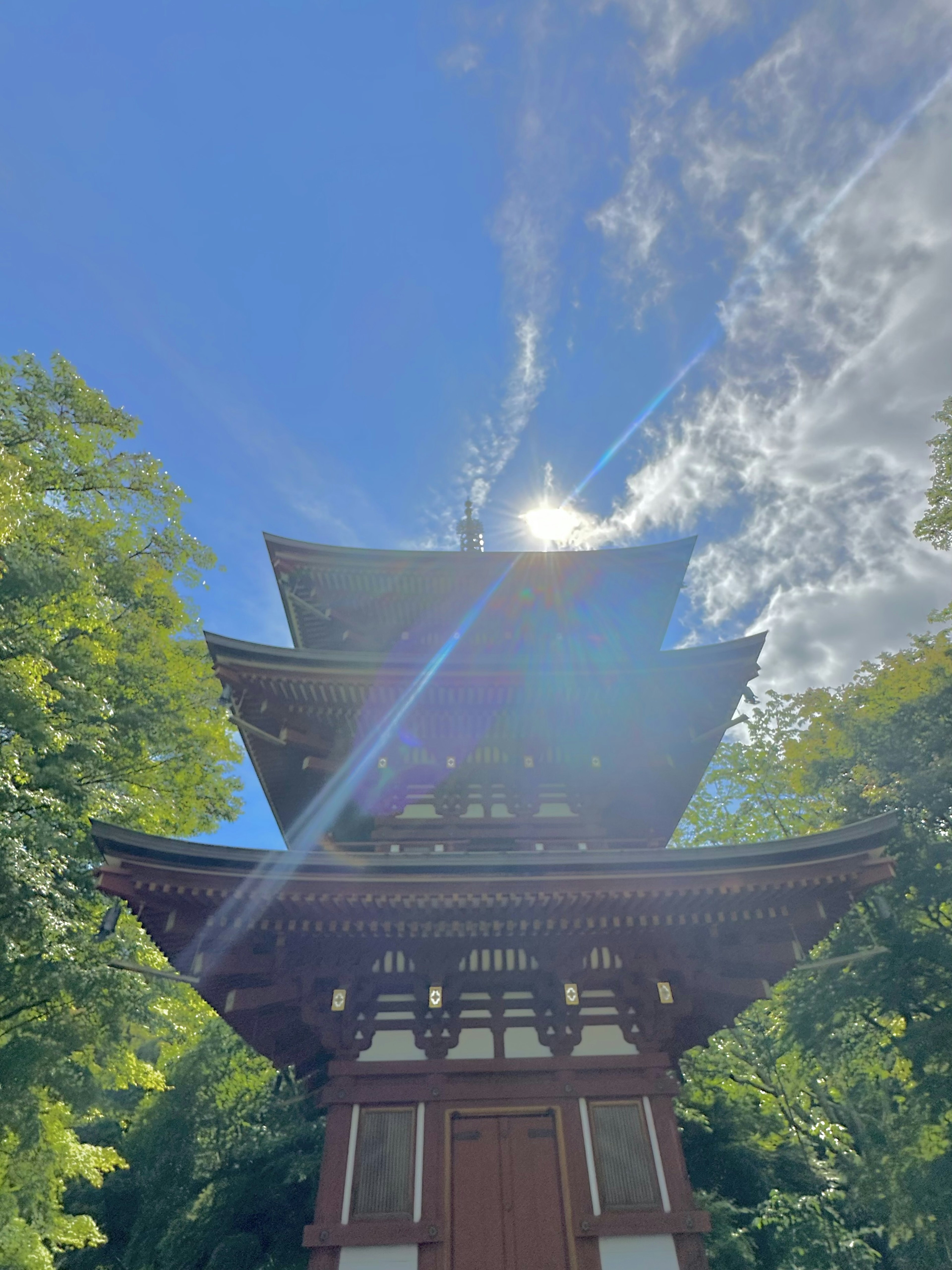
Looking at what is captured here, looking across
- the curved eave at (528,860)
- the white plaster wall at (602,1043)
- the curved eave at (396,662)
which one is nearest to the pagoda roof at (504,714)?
the curved eave at (396,662)

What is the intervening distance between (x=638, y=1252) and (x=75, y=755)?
11.7m

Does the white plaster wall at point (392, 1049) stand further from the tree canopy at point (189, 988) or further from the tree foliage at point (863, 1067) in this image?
the tree foliage at point (863, 1067)

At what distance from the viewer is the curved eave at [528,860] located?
7633 millimetres

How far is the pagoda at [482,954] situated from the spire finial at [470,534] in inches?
277

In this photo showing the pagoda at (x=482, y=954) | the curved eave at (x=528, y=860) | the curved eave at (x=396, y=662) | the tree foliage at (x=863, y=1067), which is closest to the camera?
the pagoda at (x=482, y=954)

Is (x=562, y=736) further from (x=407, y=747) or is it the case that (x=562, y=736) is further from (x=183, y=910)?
(x=183, y=910)

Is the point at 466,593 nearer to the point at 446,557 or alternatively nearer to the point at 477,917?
the point at 446,557

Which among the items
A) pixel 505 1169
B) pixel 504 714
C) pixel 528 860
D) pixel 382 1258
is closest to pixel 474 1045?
pixel 505 1169

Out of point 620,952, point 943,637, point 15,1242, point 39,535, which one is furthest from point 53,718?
point 943,637

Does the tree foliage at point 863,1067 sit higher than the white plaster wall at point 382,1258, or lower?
higher

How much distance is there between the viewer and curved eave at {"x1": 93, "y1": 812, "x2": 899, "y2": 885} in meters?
7.63

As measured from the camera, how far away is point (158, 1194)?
57.3 feet

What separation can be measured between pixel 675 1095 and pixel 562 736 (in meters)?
5.27

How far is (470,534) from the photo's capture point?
56.9ft
